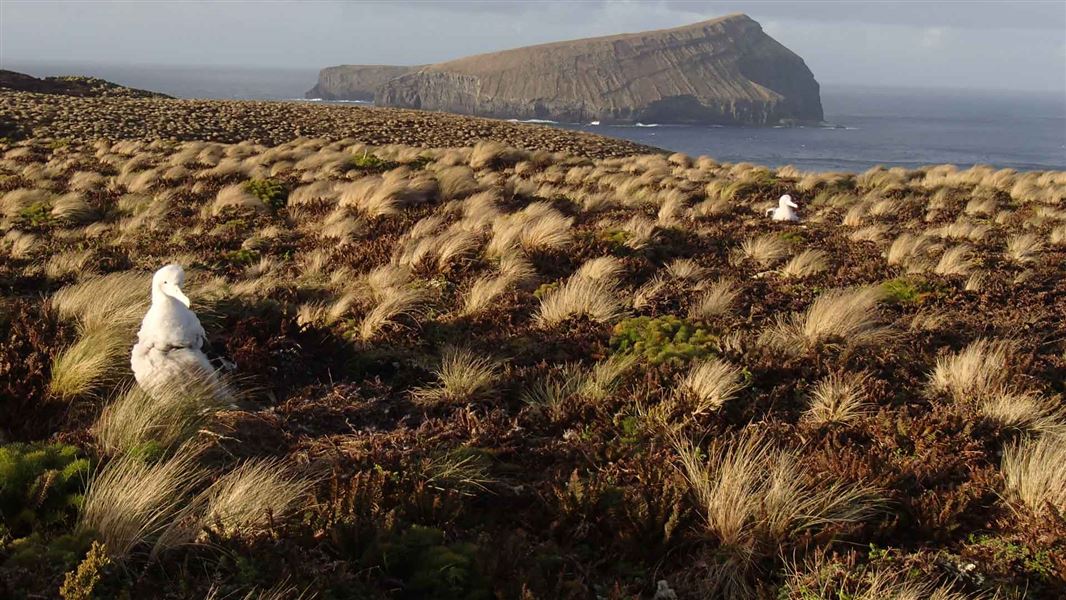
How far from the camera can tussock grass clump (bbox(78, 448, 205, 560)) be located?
2.51 m

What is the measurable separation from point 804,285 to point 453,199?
22.6ft

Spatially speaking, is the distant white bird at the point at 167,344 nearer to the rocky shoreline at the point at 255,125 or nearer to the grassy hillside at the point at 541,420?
Result: the grassy hillside at the point at 541,420

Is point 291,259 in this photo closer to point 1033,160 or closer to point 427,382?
point 427,382

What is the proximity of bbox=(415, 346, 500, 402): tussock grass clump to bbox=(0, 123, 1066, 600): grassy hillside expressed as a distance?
3 cm

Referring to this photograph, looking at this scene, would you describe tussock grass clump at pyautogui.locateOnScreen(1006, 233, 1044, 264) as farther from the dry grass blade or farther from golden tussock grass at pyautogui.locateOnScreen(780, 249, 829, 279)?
the dry grass blade

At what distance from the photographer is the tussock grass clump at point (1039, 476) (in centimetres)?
330

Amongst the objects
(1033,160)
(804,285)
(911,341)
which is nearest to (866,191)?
(804,285)

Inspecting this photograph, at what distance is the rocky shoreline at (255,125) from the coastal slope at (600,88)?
434 ft

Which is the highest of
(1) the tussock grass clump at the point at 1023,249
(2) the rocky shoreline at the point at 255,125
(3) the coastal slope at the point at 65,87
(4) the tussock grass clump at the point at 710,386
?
(3) the coastal slope at the point at 65,87

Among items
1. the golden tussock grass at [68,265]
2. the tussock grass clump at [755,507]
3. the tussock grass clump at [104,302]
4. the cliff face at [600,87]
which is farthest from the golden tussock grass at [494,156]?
the cliff face at [600,87]

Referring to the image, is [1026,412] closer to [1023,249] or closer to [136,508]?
[136,508]

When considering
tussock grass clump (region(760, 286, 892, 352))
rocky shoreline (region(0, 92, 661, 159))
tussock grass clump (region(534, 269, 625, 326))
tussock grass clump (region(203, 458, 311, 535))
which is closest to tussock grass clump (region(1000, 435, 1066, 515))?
tussock grass clump (region(760, 286, 892, 352))

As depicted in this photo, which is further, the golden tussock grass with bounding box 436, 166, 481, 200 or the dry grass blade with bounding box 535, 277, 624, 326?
the golden tussock grass with bounding box 436, 166, 481, 200

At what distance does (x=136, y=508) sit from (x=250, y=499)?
41 centimetres
